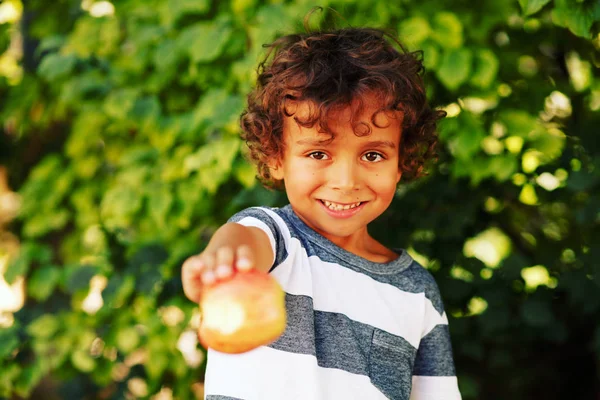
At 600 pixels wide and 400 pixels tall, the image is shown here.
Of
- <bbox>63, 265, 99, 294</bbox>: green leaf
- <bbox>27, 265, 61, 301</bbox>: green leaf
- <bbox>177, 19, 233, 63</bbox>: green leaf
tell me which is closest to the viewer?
<bbox>177, 19, 233, 63</bbox>: green leaf

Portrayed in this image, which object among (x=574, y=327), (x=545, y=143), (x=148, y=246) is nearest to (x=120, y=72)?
(x=148, y=246)

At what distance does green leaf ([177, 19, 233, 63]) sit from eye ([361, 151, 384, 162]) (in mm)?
853

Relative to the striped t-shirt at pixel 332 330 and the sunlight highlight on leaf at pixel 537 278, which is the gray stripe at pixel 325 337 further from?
the sunlight highlight on leaf at pixel 537 278

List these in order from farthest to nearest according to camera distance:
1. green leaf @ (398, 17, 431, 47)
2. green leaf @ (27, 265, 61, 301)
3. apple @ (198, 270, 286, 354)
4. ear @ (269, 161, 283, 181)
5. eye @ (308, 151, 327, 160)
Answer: green leaf @ (27, 265, 61, 301), green leaf @ (398, 17, 431, 47), ear @ (269, 161, 283, 181), eye @ (308, 151, 327, 160), apple @ (198, 270, 286, 354)

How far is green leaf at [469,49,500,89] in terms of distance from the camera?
221 centimetres

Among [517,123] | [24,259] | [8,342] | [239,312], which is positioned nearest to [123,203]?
[24,259]

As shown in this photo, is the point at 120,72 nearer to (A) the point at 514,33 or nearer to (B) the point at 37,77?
(B) the point at 37,77

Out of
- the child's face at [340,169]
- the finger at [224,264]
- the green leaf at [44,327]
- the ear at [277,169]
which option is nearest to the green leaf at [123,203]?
the green leaf at [44,327]

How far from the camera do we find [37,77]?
312cm

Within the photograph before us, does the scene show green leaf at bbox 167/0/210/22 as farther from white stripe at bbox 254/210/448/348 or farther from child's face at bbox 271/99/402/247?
white stripe at bbox 254/210/448/348

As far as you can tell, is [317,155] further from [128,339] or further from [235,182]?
[128,339]

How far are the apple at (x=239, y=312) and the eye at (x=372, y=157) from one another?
0.61 metres

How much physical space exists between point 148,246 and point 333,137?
4.20 ft

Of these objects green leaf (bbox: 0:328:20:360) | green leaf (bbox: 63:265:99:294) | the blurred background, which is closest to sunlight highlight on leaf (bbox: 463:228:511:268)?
the blurred background
